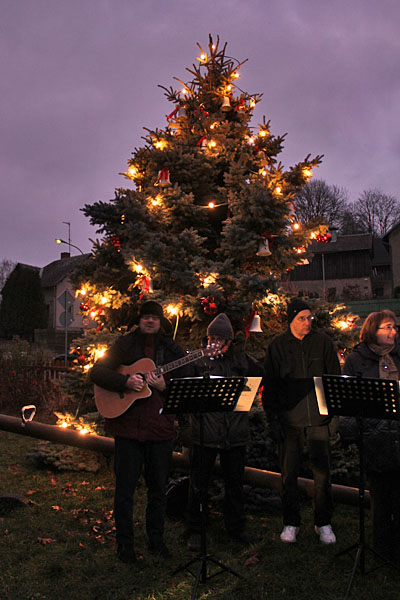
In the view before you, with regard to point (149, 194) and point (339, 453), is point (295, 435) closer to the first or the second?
point (339, 453)

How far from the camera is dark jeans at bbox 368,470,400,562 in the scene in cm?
430

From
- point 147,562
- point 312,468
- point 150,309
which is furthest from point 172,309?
point 147,562

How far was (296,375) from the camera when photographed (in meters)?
4.96

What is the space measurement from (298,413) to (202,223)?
4456mm

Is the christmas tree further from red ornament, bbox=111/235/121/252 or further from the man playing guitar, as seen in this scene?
the man playing guitar

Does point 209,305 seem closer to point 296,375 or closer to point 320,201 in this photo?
point 296,375

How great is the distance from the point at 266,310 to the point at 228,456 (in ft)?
10.5

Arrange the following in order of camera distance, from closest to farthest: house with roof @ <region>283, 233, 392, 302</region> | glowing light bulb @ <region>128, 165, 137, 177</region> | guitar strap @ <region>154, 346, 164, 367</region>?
guitar strap @ <region>154, 346, 164, 367</region>
glowing light bulb @ <region>128, 165, 137, 177</region>
house with roof @ <region>283, 233, 392, 302</region>

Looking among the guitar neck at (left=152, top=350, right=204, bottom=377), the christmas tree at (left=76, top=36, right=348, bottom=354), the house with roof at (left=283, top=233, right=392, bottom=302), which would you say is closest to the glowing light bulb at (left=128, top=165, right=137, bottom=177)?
the christmas tree at (left=76, top=36, right=348, bottom=354)

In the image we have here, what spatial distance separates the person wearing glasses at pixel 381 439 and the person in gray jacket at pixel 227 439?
1.02 m

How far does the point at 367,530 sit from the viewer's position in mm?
5168

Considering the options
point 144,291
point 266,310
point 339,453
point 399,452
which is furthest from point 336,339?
point 399,452

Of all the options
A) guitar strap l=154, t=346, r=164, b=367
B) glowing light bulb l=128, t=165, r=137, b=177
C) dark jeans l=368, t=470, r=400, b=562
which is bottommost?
dark jeans l=368, t=470, r=400, b=562

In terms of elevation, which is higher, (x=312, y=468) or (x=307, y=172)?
(x=307, y=172)
